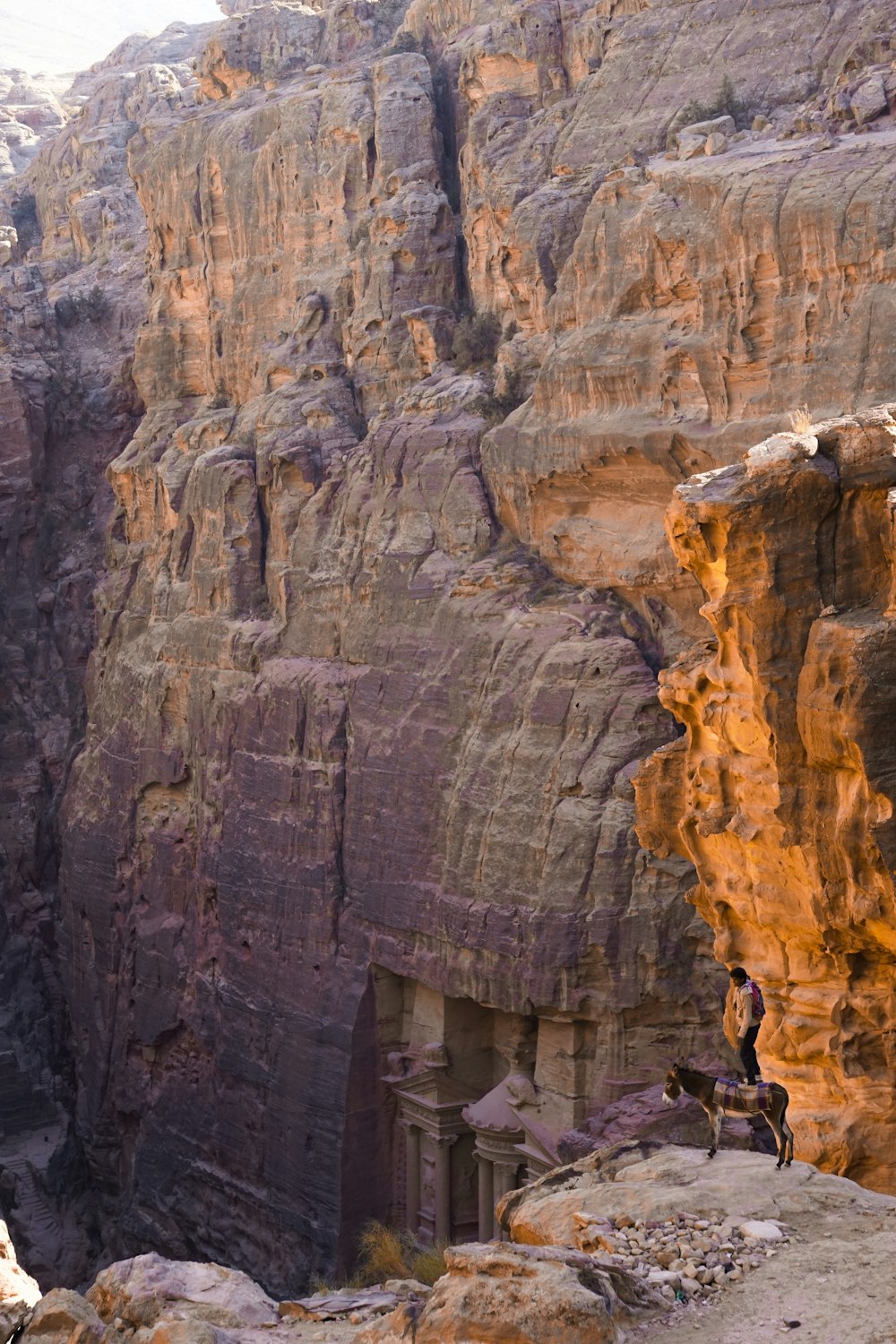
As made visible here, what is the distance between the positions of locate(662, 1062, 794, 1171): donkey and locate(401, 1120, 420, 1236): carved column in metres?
17.3

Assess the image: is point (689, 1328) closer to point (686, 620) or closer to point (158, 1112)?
point (686, 620)

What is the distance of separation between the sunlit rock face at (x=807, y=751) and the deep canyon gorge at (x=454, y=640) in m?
0.05

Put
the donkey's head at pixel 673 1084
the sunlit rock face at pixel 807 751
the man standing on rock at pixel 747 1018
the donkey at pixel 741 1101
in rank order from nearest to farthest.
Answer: the donkey at pixel 741 1101 → the donkey's head at pixel 673 1084 → the man standing on rock at pixel 747 1018 → the sunlit rock face at pixel 807 751

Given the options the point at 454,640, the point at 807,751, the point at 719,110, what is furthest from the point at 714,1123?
the point at 719,110

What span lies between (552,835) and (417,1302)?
52.2 feet

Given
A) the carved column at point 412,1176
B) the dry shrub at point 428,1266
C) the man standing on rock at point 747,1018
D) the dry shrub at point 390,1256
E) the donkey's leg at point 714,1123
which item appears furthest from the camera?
the carved column at point 412,1176

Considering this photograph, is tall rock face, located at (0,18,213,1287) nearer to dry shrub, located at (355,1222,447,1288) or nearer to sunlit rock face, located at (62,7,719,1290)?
sunlit rock face, located at (62,7,719,1290)

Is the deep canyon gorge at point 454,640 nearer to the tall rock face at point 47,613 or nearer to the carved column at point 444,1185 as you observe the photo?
the carved column at point 444,1185

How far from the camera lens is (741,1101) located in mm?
15617

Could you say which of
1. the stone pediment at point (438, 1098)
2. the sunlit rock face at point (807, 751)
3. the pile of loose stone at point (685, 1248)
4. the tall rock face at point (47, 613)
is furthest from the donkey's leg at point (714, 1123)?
the tall rock face at point (47, 613)

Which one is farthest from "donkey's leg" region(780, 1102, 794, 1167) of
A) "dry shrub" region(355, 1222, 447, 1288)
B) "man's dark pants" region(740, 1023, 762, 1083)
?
"dry shrub" region(355, 1222, 447, 1288)

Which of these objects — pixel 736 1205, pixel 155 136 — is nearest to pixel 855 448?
pixel 736 1205

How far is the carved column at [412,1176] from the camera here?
32.2m

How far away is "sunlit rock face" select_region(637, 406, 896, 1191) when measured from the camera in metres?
17.4
